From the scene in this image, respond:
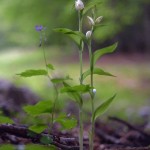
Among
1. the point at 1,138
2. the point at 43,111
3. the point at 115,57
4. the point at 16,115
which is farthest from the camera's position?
the point at 115,57

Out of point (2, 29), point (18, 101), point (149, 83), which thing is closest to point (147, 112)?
point (18, 101)

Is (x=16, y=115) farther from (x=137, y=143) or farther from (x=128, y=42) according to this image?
(x=128, y=42)

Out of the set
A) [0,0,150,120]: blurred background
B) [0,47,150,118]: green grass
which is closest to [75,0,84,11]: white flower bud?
[0,0,150,120]: blurred background

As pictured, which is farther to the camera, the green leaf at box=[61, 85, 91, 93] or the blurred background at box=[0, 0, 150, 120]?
the blurred background at box=[0, 0, 150, 120]

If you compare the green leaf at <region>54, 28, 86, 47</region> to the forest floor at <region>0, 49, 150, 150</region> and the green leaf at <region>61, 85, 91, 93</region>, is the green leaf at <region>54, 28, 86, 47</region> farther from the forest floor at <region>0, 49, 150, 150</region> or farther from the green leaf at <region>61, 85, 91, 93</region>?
the forest floor at <region>0, 49, 150, 150</region>

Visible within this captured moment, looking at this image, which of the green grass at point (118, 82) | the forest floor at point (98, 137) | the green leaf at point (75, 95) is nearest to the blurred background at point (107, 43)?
the green grass at point (118, 82)

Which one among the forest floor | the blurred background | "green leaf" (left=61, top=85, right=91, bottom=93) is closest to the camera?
"green leaf" (left=61, top=85, right=91, bottom=93)

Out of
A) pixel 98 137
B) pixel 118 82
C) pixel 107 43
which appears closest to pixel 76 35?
pixel 98 137

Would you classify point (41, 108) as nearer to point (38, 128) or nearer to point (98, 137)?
point (38, 128)

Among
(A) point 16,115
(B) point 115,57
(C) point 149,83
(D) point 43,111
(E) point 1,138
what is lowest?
(B) point 115,57
